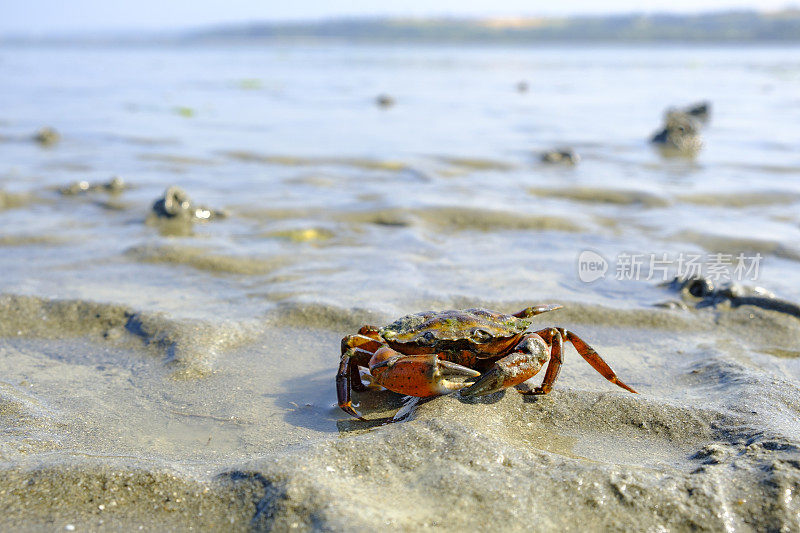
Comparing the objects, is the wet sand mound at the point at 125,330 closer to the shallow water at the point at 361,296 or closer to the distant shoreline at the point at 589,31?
the shallow water at the point at 361,296

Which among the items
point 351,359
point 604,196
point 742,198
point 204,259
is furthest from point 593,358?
point 742,198

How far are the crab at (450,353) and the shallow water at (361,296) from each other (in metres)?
0.21

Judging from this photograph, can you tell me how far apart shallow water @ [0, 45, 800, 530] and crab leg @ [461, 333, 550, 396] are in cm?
22

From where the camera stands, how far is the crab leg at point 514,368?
3480 millimetres

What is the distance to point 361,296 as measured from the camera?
5.68 meters

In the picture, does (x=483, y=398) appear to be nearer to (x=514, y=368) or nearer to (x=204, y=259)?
(x=514, y=368)

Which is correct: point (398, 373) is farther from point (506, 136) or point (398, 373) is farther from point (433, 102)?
point (433, 102)

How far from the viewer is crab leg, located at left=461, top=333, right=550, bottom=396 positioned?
3.48 metres

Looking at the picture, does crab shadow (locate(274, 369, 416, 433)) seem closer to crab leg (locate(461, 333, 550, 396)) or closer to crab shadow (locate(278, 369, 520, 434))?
crab shadow (locate(278, 369, 520, 434))

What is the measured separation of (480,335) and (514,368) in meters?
0.24

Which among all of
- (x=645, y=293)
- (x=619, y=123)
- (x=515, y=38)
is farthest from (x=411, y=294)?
(x=515, y=38)

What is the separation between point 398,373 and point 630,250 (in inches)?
180

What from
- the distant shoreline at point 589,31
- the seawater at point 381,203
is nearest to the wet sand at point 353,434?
the seawater at point 381,203

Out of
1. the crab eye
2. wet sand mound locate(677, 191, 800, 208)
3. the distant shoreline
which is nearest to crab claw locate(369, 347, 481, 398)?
the crab eye
